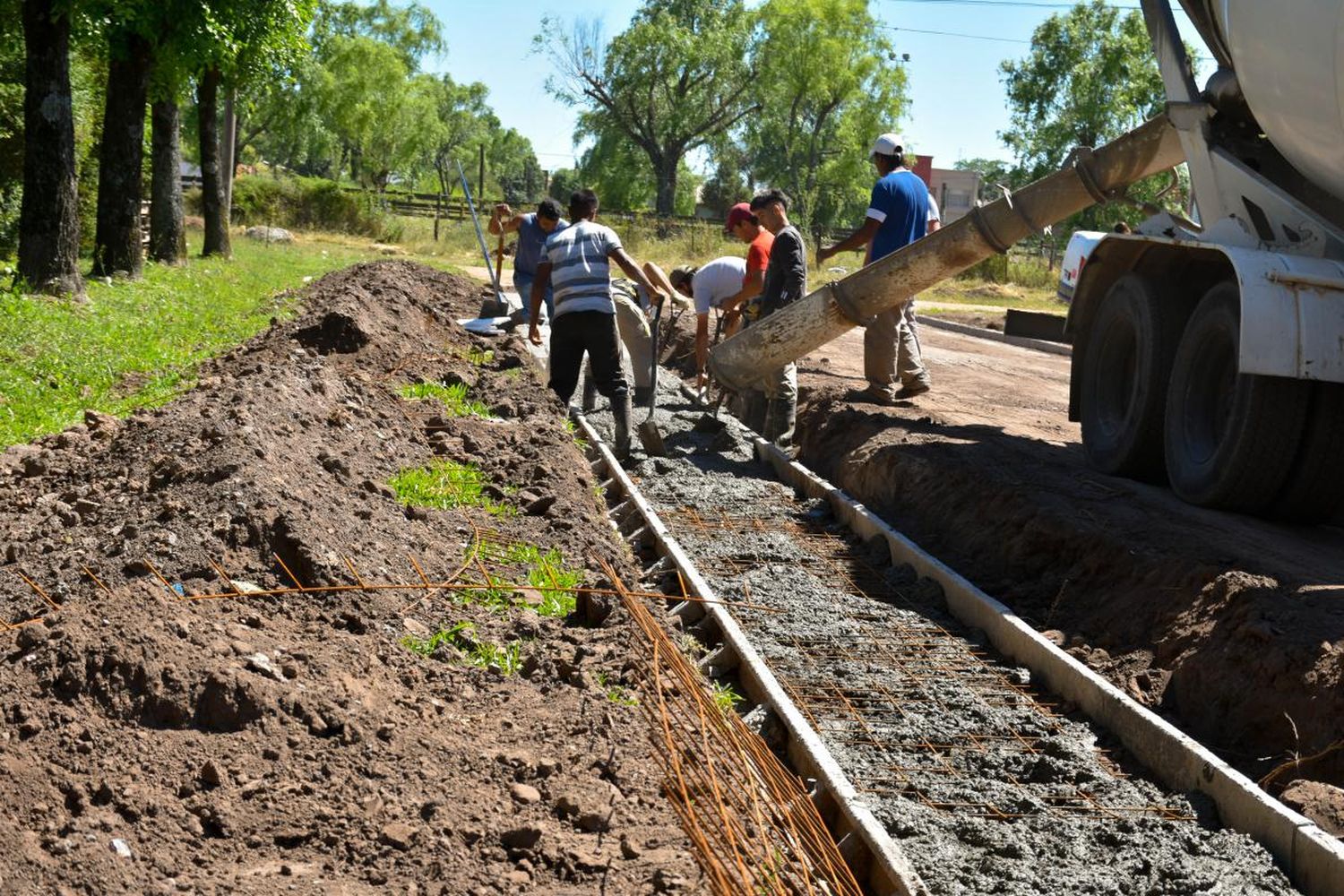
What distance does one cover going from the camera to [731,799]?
457 centimetres

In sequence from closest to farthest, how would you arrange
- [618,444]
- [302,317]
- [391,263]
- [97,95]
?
[618,444] → [302,317] → [391,263] → [97,95]

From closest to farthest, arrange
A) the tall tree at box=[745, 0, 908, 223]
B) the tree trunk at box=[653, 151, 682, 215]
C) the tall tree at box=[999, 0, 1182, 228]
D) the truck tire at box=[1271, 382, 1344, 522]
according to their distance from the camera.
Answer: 1. the truck tire at box=[1271, 382, 1344, 522]
2. the tall tree at box=[999, 0, 1182, 228]
3. the tall tree at box=[745, 0, 908, 223]
4. the tree trunk at box=[653, 151, 682, 215]

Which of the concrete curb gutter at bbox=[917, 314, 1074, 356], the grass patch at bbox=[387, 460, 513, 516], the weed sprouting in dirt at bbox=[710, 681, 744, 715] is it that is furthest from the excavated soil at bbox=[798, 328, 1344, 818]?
the concrete curb gutter at bbox=[917, 314, 1074, 356]

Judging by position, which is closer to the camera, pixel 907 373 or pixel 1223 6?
pixel 1223 6

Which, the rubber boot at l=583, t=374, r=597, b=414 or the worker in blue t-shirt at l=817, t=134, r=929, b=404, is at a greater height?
the worker in blue t-shirt at l=817, t=134, r=929, b=404

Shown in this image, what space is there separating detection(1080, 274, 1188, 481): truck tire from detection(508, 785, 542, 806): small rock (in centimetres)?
585

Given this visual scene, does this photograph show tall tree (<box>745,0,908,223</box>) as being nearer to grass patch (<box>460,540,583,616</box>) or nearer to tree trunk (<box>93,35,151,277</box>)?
tree trunk (<box>93,35,151,277</box>)

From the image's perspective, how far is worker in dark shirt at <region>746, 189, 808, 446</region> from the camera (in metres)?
11.1

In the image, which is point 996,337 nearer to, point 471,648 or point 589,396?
point 589,396

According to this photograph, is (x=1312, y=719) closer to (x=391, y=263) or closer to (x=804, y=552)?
(x=804, y=552)

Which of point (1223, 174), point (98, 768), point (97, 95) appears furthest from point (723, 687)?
point (97, 95)

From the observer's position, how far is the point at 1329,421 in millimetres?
7492

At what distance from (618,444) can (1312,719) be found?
5.96m

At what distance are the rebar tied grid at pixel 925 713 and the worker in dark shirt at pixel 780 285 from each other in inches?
149
